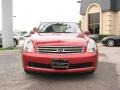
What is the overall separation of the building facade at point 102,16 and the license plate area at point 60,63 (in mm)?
25334

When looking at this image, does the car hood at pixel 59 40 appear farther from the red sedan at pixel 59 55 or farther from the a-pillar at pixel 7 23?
the a-pillar at pixel 7 23

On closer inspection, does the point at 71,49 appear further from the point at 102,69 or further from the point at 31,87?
the point at 102,69

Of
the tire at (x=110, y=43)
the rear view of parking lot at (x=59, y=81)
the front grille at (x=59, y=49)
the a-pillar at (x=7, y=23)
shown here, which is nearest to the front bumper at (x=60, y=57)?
the front grille at (x=59, y=49)

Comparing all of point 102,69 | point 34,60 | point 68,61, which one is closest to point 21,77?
point 34,60

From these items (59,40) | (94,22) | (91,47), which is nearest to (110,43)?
(94,22)

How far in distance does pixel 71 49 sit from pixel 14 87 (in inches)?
60.9

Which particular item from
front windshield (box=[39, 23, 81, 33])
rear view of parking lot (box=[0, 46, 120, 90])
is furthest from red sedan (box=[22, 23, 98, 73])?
front windshield (box=[39, 23, 81, 33])

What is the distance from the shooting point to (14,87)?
5.87 metres

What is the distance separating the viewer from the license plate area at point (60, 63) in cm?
631

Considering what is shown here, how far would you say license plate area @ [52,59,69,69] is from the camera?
20.7ft

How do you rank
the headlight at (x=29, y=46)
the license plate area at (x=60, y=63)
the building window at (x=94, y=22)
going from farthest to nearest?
the building window at (x=94, y=22), the headlight at (x=29, y=46), the license plate area at (x=60, y=63)

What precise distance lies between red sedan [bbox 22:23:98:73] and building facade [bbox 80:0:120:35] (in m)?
24.9

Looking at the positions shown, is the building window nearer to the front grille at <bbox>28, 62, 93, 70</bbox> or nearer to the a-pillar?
the a-pillar

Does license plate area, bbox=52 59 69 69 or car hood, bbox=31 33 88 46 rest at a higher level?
car hood, bbox=31 33 88 46
